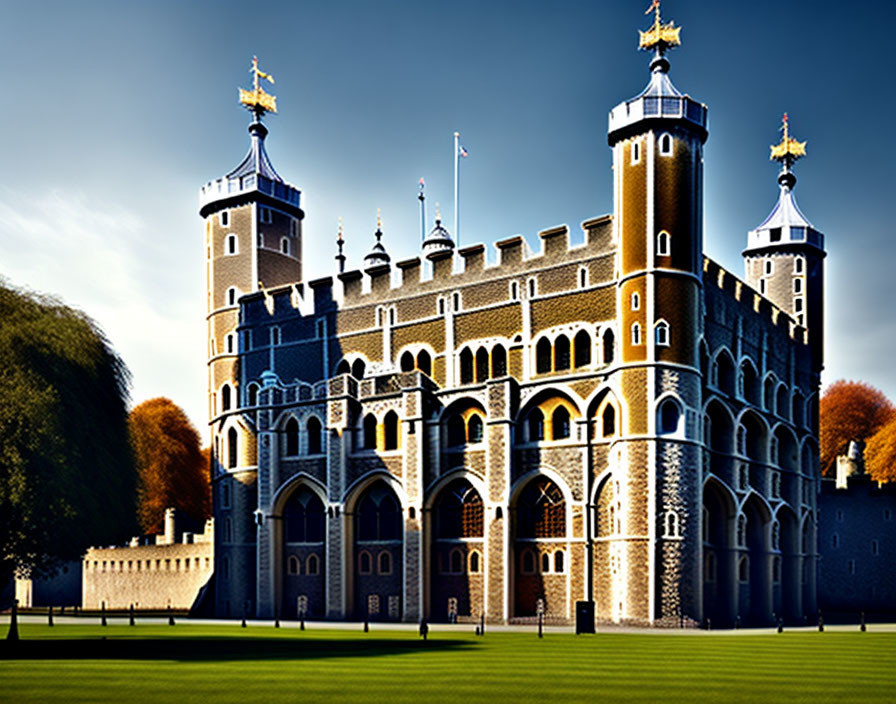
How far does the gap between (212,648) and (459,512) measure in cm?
2108

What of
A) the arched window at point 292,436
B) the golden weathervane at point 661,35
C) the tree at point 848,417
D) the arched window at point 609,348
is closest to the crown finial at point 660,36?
the golden weathervane at point 661,35

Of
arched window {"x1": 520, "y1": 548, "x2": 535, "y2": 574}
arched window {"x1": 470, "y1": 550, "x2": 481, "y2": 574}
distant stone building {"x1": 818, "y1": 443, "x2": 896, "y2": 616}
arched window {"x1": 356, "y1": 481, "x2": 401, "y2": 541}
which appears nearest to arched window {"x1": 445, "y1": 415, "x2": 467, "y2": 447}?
arched window {"x1": 356, "y1": 481, "x2": 401, "y2": 541}

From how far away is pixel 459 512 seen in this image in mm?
47094

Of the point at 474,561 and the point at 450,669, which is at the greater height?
the point at 450,669

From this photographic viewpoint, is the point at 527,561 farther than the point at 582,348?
No

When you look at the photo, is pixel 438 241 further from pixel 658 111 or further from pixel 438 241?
pixel 658 111

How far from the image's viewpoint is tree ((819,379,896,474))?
77.3m

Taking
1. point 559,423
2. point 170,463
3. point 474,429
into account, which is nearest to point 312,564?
point 474,429

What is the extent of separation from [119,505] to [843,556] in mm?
45823

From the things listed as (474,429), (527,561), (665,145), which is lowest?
(527,561)

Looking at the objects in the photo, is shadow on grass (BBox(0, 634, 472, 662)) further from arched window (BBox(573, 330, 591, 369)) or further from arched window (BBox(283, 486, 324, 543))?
arched window (BBox(283, 486, 324, 543))

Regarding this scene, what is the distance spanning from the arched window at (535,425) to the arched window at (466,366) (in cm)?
411

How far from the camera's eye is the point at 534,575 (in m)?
44.6

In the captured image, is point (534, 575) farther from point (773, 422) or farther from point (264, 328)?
point (264, 328)
